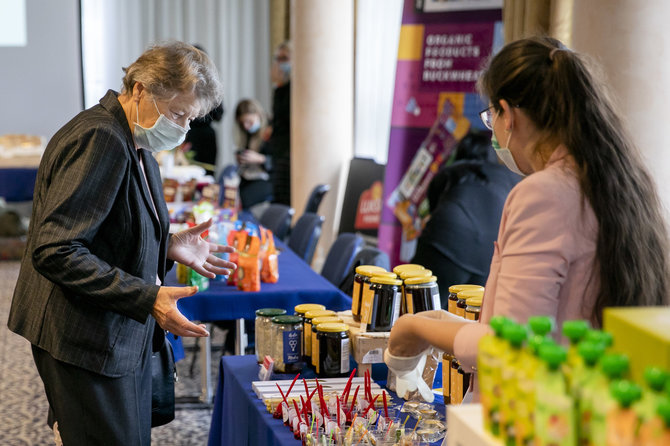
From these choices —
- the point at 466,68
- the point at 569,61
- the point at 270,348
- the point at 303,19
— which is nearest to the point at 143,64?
the point at 270,348

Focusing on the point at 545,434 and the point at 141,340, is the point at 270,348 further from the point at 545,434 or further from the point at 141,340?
the point at 545,434

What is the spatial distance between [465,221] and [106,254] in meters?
1.85

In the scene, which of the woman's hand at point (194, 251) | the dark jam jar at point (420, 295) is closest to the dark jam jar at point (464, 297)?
the dark jam jar at point (420, 295)

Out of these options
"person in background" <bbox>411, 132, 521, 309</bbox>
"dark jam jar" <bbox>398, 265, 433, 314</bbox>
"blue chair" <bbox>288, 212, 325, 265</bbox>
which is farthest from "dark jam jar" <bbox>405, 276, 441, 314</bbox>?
"blue chair" <bbox>288, 212, 325, 265</bbox>

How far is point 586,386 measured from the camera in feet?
3.28

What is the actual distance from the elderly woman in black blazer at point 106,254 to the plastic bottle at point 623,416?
1.28 m

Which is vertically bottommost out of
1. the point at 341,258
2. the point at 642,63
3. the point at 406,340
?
the point at 341,258

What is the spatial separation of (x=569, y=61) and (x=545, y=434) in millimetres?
699

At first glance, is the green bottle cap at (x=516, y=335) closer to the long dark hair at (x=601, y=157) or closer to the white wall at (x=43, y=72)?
the long dark hair at (x=601, y=157)

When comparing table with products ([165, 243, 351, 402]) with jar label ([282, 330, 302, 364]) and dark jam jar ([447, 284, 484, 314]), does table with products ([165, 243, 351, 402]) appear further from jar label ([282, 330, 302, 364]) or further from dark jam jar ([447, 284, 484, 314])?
dark jam jar ([447, 284, 484, 314])

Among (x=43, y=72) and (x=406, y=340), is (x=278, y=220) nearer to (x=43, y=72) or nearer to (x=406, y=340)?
(x=406, y=340)

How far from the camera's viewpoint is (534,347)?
3.51ft

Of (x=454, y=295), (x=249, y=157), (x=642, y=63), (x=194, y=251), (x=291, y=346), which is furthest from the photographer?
(x=249, y=157)

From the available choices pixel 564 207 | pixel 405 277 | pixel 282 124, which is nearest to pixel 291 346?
pixel 405 277
